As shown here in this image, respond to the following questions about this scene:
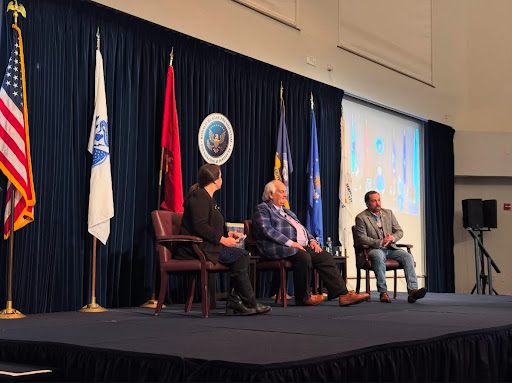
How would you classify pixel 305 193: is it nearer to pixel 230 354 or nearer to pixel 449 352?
pixel 449 352

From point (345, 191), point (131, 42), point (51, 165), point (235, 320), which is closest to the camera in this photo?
point (235, 320)

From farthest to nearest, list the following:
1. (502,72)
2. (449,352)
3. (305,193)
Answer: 1. (502,72)
2. (305,193)
3. (449,352)

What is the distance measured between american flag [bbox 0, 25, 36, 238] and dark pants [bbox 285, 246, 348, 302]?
78.7 inches

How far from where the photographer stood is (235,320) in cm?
407

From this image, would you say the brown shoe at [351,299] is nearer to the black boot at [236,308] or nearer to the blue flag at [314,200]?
the black boot at [236,308]

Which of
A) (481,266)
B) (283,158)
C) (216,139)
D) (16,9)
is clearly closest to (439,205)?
(481,266)

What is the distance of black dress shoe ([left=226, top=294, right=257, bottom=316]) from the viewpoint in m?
4.49

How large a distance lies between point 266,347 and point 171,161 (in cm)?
340

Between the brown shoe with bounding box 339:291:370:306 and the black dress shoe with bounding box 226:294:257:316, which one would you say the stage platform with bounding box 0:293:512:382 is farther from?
the brown shoe with bounding box 339:291:370:306

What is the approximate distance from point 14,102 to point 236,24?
9.34ft

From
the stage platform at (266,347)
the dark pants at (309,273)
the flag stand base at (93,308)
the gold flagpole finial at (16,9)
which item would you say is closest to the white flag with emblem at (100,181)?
the flag stand base at (93,308)

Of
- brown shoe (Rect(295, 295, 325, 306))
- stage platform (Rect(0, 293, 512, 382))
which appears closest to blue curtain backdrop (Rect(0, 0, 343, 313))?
stage platform (Rect(0, 293, 512, 382))

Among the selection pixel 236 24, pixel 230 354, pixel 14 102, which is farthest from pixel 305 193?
pixel 230 354

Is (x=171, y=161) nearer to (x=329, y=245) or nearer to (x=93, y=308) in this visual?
(x=93, y=308)
